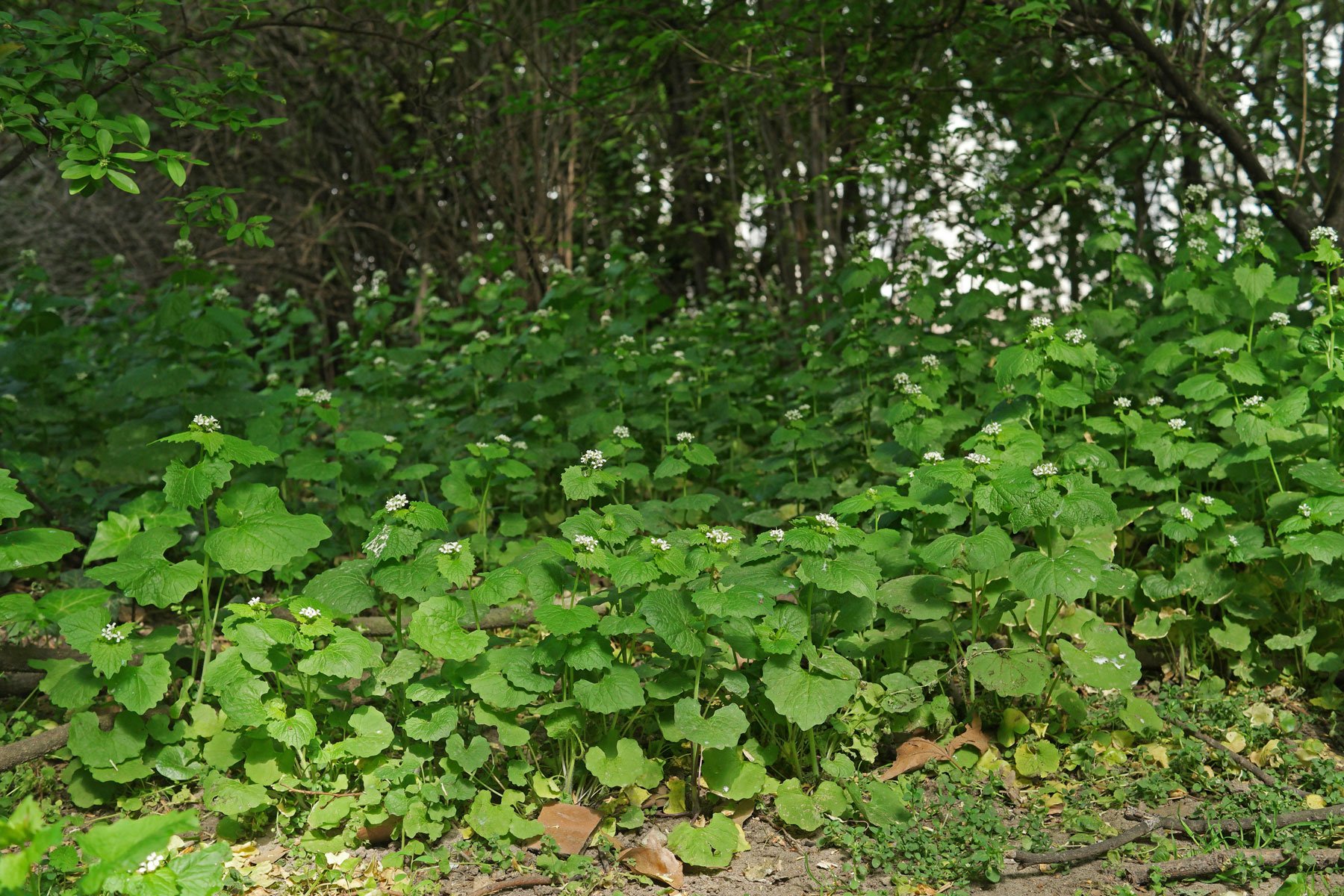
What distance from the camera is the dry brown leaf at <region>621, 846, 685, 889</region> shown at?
2977 mm

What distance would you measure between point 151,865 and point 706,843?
1.49 metres

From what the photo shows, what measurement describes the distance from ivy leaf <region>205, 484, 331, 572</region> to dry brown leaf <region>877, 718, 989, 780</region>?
6.57ft

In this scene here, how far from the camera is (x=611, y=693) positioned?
306 cm

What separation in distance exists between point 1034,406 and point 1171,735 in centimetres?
136

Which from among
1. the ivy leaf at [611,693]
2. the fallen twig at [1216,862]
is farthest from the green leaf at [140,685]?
the fallen twig at [1216,862]

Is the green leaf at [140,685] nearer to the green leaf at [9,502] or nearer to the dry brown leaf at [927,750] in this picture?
the green leaf at [9,502]

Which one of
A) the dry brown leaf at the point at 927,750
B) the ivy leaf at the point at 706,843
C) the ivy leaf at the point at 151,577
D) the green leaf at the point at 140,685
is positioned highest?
the ivy leaf at the point at 151,577

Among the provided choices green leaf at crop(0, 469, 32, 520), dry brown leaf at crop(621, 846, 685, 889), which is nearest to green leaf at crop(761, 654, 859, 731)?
dry brown leaf at crop(621, 846, 685, 889)

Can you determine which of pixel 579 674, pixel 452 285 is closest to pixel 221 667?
pixel 579 674

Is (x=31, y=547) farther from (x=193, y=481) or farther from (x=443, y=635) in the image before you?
(x=443, y=635)

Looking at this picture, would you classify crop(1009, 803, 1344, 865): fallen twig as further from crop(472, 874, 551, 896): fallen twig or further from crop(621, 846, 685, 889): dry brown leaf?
crop(472, 874, 551, 896): fallen twig

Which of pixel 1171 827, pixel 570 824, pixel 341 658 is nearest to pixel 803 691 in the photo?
pixel 570 824

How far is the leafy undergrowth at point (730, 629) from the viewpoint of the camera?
3094 mm

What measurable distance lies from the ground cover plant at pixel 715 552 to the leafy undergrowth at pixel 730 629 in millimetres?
18
